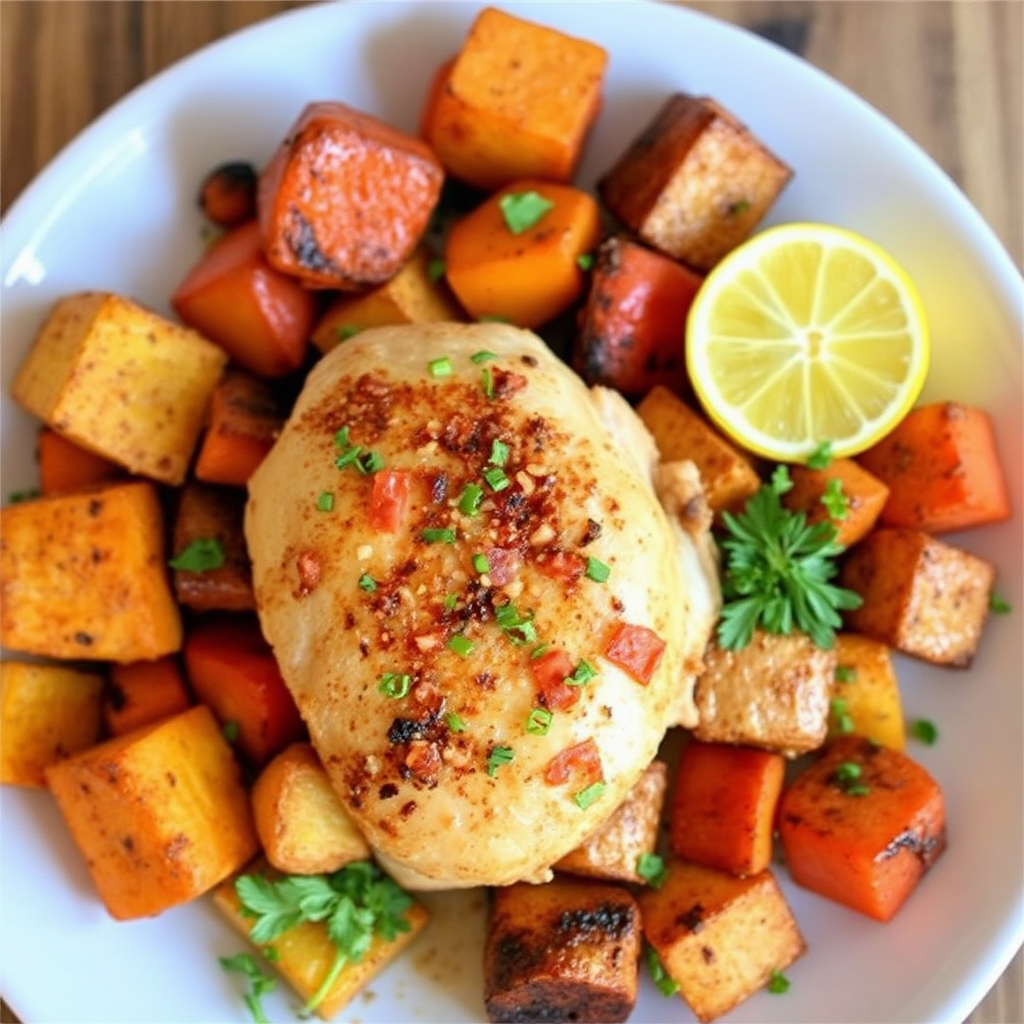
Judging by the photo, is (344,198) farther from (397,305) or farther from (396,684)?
(396,684)

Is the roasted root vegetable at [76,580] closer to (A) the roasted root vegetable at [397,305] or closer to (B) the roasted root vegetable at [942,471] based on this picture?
(A) the roasted root vegetable at [397,305]

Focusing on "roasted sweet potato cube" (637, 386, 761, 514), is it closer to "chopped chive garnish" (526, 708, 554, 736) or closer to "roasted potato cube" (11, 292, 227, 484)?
"chopped chive garnish" (526, 708, 554, 736)

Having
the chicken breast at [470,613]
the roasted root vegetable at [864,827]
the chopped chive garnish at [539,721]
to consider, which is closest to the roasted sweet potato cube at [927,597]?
the roasted root vegetable at [864,827]

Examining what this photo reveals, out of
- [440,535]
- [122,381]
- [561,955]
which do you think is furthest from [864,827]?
[122,381]

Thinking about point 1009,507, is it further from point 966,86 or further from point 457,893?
point 457,893

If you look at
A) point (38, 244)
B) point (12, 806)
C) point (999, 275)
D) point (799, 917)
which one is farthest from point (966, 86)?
point (12, 806)

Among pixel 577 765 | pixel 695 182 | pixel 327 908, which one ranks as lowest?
pixel 327 908
